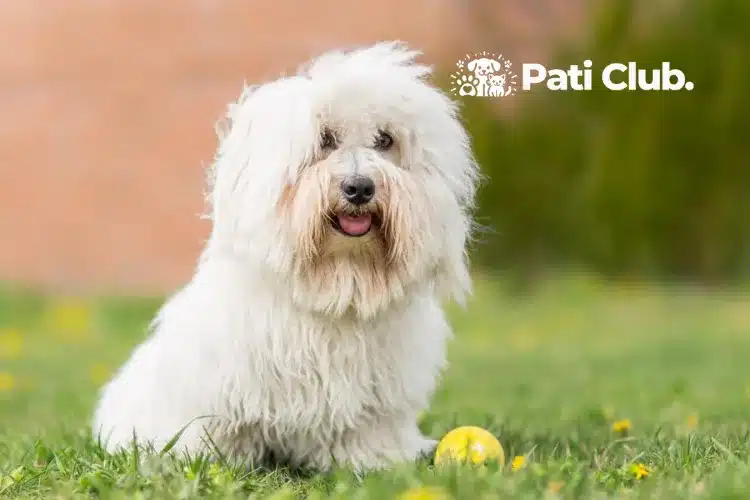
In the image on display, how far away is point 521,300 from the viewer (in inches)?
465

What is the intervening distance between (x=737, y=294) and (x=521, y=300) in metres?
2.19

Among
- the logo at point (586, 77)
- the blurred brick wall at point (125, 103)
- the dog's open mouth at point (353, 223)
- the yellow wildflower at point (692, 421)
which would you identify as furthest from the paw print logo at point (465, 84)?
the dog's open mouth at point (353, 223)

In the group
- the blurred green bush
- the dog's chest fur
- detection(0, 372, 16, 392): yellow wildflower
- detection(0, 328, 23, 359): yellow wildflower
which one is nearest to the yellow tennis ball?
the dog's chest fur

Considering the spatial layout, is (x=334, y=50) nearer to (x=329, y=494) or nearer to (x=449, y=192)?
(x=449, y=192)

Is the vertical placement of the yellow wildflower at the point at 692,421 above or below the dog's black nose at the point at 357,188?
below

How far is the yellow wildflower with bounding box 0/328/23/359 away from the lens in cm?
981

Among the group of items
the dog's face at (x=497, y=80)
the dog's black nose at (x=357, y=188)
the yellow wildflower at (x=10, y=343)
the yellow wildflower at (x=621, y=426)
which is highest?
the dog's face at (x=497, y=80)

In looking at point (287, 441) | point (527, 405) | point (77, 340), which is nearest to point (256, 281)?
point (287, 441)

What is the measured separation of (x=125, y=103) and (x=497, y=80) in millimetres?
4303

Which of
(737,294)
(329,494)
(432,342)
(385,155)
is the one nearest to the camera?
(329,494)

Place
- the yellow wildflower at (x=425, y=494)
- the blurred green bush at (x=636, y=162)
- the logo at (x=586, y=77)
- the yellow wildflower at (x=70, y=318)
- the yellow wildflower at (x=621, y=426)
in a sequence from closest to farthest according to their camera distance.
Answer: the yellow wildflower at (x=425, y=494)
the yellow wildflower at (x=621, y=426)
the logo at (x=586, y=77)
the yellow wildflower at (x=70, y=318)
the blurred green bush at (x=636, y=162)

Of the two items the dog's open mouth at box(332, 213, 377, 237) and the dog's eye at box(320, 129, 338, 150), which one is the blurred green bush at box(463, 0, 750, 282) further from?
the dog's open mouth at box(332, 213, 377, 237)

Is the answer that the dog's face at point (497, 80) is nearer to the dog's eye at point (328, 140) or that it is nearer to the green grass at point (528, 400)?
the green grass at point (528, 400)

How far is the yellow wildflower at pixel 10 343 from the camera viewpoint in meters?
9.81
